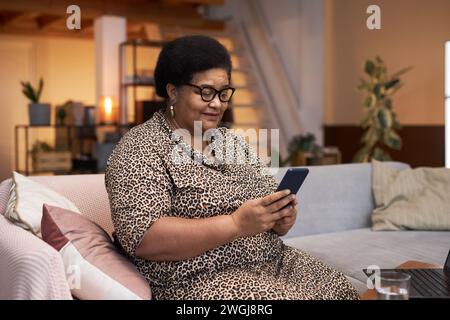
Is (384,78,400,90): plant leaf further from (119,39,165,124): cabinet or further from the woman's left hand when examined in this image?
the woman's left hand

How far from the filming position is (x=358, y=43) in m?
5.77

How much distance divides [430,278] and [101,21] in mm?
5022

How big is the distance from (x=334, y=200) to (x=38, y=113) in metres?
3.01

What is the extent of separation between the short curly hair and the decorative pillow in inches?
18.4

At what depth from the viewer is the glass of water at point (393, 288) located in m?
1.24

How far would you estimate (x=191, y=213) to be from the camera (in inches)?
59.4

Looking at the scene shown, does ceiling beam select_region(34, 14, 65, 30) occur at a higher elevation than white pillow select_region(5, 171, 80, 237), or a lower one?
higher

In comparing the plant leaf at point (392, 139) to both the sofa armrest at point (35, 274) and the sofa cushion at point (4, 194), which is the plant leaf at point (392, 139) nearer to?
the sofa cushion at point (4, 194)

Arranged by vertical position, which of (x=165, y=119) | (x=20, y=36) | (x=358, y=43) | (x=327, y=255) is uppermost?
(x=20, y=36)

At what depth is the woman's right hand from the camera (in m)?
1.42

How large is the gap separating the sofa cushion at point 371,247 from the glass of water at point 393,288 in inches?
33.5

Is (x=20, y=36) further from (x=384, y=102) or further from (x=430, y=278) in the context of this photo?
(x=430, y=278)

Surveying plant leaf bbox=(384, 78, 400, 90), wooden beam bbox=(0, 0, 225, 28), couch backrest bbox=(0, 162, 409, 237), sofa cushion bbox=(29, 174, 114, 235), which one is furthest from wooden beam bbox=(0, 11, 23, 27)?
sofa cushion bbox=(29, 174, 114, 235)
